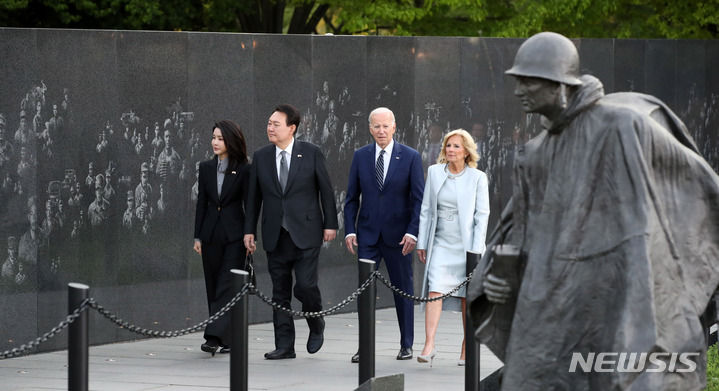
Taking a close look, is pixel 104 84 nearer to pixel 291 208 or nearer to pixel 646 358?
pixel 291 208

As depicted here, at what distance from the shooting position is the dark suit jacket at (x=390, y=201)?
36.9 ft

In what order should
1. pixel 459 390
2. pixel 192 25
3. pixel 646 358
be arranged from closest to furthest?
pixel 646 358
pixel 459 390
pixel 192 25

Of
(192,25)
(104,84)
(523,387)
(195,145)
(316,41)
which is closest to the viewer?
(523,387)

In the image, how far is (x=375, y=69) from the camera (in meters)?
14.6

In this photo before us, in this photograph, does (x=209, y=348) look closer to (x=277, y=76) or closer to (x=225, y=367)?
(x=225, y=367)

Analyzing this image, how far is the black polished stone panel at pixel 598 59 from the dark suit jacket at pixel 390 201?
6017mm

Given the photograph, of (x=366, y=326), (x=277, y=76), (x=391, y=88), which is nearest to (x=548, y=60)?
(x=366, y=326)

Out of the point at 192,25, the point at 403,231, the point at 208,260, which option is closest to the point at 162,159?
the point at 208,260

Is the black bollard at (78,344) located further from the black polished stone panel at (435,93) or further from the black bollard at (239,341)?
the black polished stone panel at (435,93)

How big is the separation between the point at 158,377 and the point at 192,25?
63.9 ft

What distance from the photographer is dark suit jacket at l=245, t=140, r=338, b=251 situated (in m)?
11.1

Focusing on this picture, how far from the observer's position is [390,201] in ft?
37.0

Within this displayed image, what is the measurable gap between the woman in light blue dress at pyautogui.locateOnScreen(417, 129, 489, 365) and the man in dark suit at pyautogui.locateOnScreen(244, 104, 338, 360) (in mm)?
860

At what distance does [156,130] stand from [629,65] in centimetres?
760
